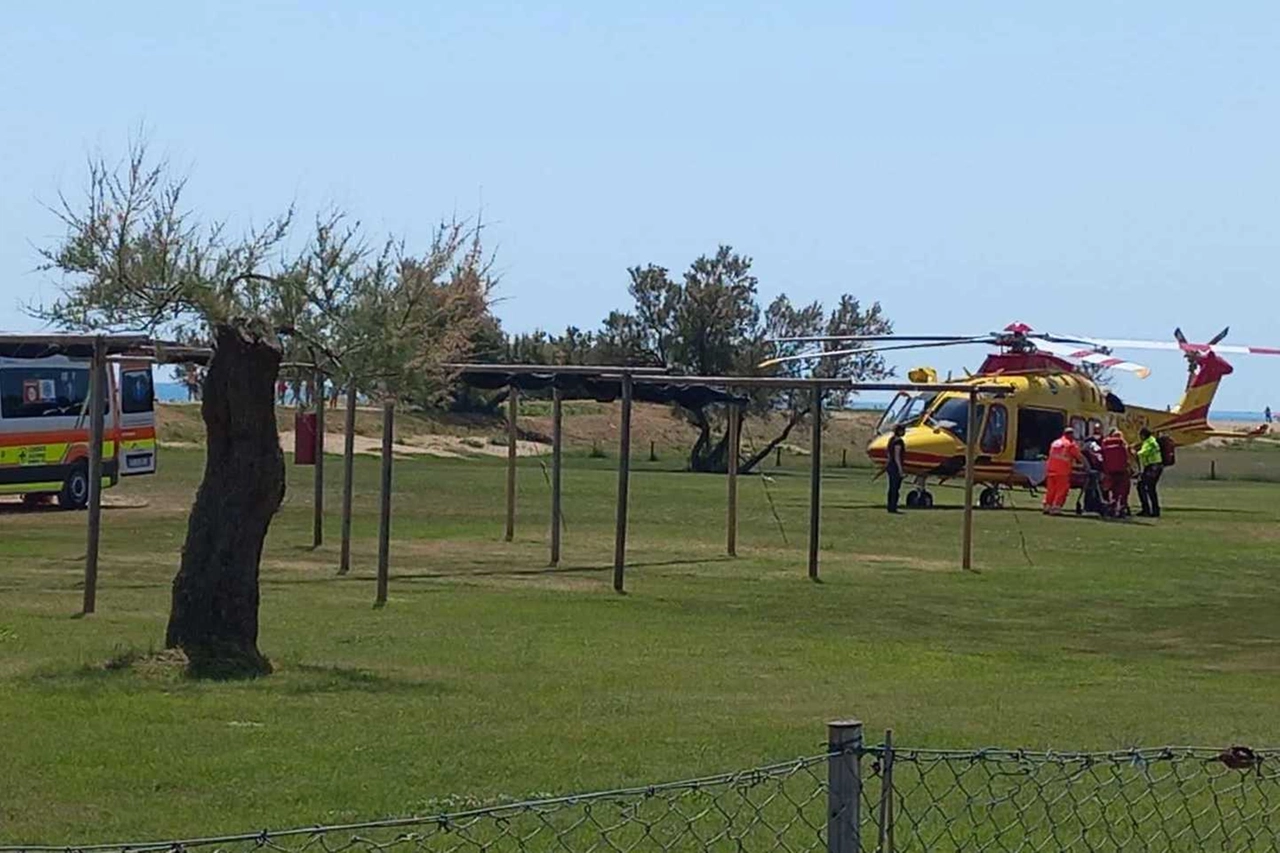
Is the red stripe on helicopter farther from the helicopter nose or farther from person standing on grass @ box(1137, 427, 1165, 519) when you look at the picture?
the helicopter nose

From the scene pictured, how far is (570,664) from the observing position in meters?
14.5

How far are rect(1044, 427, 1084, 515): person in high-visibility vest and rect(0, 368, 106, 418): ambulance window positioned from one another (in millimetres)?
16533

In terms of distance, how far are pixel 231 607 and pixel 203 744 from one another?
2.92 metres

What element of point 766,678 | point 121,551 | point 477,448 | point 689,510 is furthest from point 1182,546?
point 477,448

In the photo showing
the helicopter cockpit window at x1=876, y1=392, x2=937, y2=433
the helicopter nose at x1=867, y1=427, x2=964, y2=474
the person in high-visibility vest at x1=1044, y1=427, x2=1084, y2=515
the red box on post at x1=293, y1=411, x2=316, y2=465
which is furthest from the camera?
the helicopter cockpit window at x1=876, y1=392, x2=937, y2=433

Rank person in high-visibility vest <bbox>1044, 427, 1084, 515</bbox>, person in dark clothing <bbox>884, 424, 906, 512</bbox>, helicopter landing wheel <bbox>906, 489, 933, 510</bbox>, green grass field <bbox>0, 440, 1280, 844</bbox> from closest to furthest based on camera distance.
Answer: green grass field <bbox>0, 440, 1280, 844</bbox>, person in dark clothing <bbox>884, 424, 906, 512</bbox>, person in high-visibility vest <bbox>1044, 427, 1084, 515</bbox>, helicopter landing wheel <bbox>906, 489, 933, 510</bbox>

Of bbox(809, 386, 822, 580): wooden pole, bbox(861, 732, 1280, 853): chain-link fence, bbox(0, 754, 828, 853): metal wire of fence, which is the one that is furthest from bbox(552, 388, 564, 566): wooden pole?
bbox(0, 754, 828, 853): metal wire of fence

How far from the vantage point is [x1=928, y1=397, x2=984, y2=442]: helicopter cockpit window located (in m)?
39.1

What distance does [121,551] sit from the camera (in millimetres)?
24406

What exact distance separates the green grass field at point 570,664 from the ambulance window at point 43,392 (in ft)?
6.80

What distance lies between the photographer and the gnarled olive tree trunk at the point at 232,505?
13.1 m

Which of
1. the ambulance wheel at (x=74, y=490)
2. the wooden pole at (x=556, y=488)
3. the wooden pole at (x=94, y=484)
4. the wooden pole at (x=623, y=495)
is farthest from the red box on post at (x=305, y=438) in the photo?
the ambulance wheel at (x=74, y=490)

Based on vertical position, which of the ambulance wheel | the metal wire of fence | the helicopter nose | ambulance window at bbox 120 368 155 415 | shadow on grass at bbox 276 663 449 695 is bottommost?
the ambulance wheel

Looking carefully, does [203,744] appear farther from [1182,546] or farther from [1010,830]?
[1182,546]
